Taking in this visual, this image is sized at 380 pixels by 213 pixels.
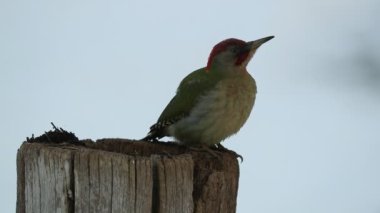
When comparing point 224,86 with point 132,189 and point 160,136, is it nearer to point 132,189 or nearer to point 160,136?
point 160,136

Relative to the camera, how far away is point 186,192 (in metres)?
3.36

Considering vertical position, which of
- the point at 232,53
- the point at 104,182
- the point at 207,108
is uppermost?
the point at 232,53

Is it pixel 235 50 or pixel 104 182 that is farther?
pixel 235 50

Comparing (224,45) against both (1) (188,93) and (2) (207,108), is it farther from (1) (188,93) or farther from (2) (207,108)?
(2) (207,108)

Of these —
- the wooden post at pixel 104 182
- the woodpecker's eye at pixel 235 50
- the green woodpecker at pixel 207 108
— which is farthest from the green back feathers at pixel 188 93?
the wooden post at pixel 104 182

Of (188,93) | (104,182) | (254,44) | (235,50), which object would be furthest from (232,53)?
(104,182)

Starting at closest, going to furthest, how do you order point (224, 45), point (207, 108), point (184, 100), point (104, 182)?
point (104, 182)
point (207, 108)
point (184, 100)
point (224, 45)

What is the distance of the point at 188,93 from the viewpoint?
5.94 meters

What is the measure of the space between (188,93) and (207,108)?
23 centimetres

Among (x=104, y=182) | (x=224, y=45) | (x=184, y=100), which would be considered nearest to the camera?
(x=104, y=182)

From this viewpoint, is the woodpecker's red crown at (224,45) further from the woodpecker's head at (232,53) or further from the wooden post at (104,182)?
the wooden post at (104,182)

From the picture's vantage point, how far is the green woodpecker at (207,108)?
5.82 meters

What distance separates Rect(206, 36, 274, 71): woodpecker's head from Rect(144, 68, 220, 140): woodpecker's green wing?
17 cm

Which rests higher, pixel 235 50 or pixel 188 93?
pixel 235 50
